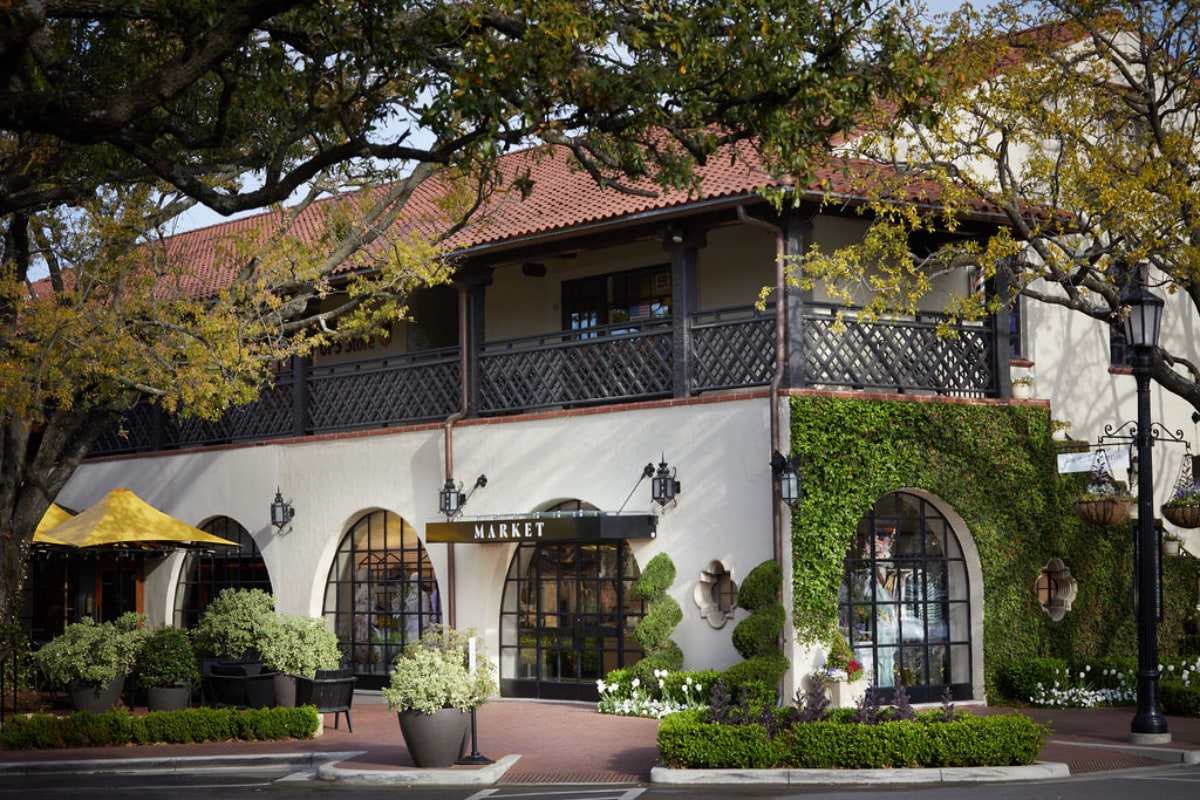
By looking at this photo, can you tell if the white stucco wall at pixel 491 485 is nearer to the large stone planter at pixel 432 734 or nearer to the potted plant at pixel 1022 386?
the potted plant at pixel 1022 386

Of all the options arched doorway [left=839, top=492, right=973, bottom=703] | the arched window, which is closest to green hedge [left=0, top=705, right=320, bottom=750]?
arched doorway [left=839, top=492, right=973, bottom=703]

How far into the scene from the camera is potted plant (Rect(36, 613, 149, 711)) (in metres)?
19.0

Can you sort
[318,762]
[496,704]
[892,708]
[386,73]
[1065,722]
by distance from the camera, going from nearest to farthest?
[386,73] < [892,708] < [318,762] < [1065,722] < [496,704]

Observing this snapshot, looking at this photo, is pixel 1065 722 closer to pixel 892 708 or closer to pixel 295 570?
pixel 892 708

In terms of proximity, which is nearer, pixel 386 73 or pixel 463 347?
pixel 386 73

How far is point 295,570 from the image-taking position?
24203 mm

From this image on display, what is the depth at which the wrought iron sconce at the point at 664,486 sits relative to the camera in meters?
19.2

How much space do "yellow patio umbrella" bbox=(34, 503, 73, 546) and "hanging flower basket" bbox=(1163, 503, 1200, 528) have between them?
15005 mm

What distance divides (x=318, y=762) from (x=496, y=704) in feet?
16.7

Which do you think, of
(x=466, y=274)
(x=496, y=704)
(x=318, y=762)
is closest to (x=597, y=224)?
(x=466, y=274)

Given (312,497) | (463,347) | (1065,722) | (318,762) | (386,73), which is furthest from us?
(312,497)

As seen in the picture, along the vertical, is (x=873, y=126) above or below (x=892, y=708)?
above

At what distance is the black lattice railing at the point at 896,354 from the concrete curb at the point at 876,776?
20.3ft

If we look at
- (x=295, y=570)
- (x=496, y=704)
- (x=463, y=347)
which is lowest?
(x=496, y=704)
